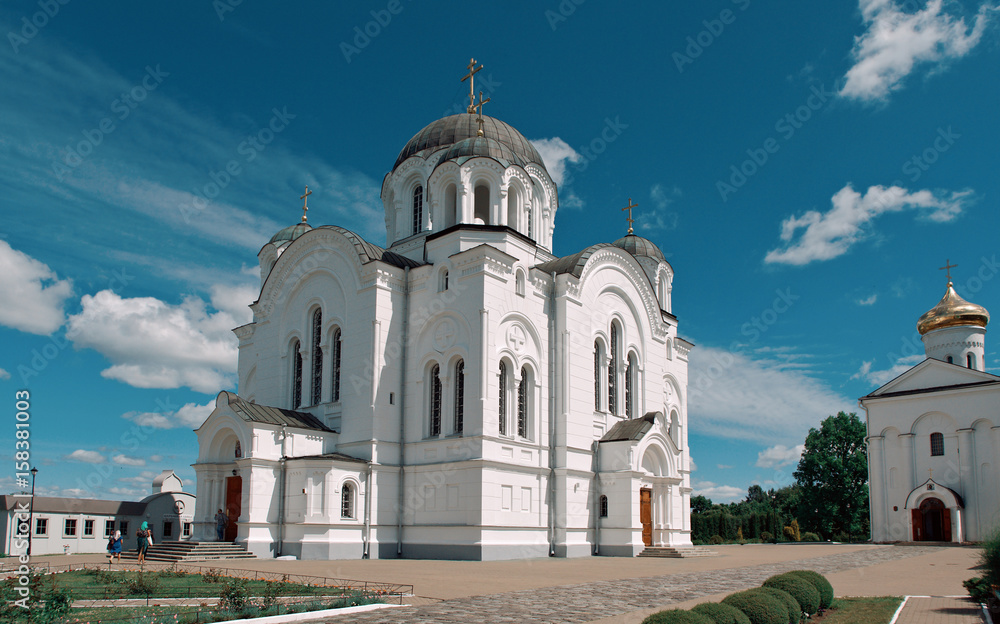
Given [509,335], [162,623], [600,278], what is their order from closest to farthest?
[162,623] < [509,335] < [600,278]

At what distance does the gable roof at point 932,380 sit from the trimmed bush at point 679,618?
35.9 m

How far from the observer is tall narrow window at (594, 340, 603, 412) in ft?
94.0

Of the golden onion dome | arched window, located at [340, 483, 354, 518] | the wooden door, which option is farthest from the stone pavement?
the golden onion dome

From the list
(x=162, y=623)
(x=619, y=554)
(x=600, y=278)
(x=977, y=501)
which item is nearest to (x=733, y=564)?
(x=619, y=554)

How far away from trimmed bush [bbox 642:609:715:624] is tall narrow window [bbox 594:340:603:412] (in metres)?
20.3

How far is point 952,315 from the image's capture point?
141 ft

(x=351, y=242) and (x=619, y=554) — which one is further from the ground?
(x=351, y=242)

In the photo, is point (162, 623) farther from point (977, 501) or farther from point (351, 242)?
point (977, 501)

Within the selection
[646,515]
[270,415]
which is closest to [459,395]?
[270,415]

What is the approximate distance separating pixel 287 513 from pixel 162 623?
14527 millimetres

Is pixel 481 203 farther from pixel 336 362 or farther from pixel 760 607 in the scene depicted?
pixel 760 607

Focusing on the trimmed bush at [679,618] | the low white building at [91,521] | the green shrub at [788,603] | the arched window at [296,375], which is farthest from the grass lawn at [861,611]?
the low white building at [91,521]

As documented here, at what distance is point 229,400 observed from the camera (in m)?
24.5

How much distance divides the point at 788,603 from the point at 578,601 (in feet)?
10.9
